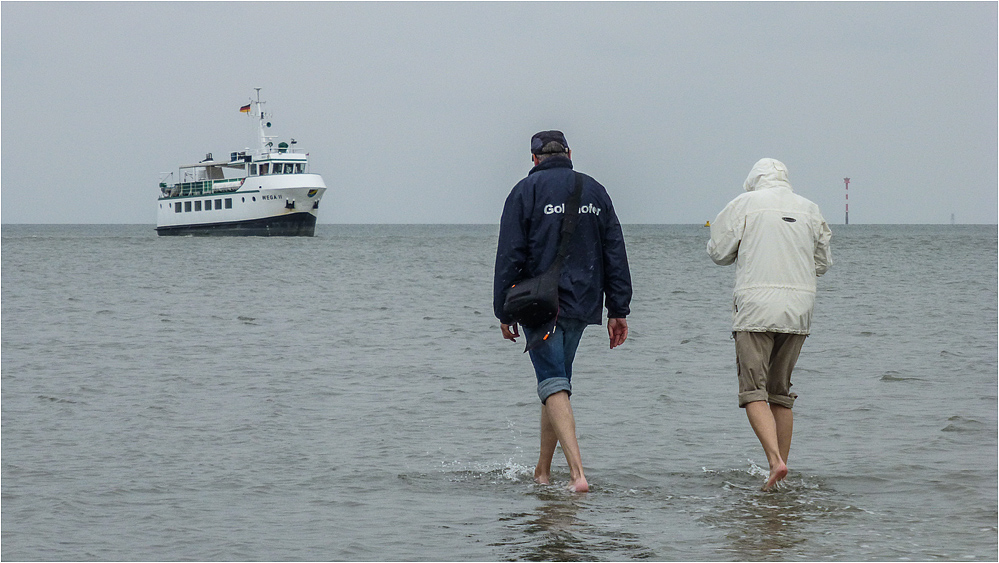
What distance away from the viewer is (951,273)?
108ft

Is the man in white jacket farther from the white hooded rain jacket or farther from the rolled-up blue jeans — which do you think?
the rolled-up blue jeans

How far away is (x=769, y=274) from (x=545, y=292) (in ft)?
3.56

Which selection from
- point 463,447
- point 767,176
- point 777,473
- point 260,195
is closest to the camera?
point 777,473

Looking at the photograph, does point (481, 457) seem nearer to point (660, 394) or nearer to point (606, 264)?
point (606, 264)

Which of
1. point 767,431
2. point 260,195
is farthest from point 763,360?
point 260,195

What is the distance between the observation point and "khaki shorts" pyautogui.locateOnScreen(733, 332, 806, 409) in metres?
5.38

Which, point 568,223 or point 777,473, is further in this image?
point 777,473

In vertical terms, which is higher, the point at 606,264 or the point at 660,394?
the point at 606,264

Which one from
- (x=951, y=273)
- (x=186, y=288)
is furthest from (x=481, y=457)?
(x=951, y=273)

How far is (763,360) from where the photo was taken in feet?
17.7

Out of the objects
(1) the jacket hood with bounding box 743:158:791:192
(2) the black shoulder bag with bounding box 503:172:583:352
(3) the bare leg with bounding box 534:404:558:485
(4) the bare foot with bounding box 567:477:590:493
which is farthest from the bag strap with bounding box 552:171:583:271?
(4) the bare foot with bounding box 567:477:590:493

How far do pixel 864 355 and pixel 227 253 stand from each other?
1668 inches

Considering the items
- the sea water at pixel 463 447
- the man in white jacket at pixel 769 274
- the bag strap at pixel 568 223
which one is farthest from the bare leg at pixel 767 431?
the bag strap at pixel 568 223

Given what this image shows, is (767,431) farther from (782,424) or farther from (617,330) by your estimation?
(617,330)
